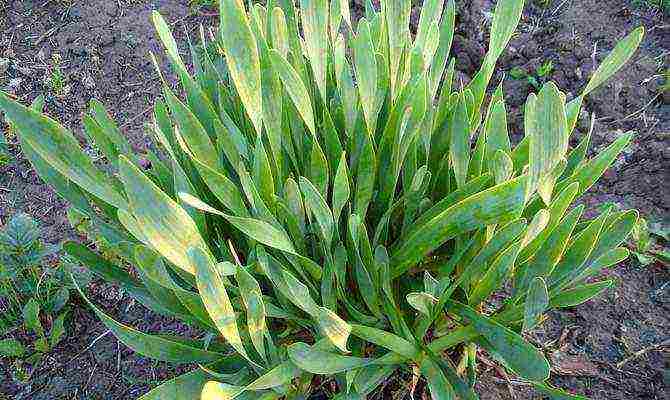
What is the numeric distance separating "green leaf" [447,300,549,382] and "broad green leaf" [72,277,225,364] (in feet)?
1.34

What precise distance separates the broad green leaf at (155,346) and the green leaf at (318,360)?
175 mm

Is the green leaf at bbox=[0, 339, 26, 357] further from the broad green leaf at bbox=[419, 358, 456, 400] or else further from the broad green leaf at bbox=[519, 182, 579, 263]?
the broad green leaf at bbox=[519, 182, 579, 263]

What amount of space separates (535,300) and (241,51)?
0.50 meters

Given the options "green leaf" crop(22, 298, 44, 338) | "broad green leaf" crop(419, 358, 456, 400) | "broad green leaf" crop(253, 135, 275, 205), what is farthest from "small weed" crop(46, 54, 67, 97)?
"broad green leaf" crop(419, 358, 456, 400)

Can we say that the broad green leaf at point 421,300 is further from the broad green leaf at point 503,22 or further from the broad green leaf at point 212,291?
the broad green leaf at point 503,22

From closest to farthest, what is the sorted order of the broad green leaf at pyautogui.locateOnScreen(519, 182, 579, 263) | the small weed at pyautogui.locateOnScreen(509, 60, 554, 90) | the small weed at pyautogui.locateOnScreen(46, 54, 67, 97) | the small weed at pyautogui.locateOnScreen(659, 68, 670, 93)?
the broad green leaf at pyautogui.locateOnScreen(519, 182, 579, 263)
the small weed at pyautogui.locateOnScreen(659, 68, 670, 93)
the small weed at pyautogui.locateOnScreen(509, 60, 554, 90)
the small weed at pyautogui.locateOnScreen(46, 54, 67, 97)

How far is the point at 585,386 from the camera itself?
50.2 inches

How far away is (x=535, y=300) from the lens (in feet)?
2.89

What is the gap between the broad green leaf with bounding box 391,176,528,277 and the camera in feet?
2.92

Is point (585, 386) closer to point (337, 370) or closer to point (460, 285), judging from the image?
point (460, 285)

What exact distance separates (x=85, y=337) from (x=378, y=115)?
2.92ft

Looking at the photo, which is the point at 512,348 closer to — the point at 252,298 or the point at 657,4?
the point at 252,298

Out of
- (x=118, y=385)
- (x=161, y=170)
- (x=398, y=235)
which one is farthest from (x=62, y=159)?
(x=118, y=385)

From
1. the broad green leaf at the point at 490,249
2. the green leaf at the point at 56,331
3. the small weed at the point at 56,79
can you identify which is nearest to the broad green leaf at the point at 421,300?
the broad green leaf at the point at 490,249
